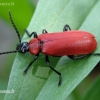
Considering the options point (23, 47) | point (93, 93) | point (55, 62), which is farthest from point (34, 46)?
point (93, 93)

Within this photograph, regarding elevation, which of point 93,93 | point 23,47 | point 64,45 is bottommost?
point 93,93

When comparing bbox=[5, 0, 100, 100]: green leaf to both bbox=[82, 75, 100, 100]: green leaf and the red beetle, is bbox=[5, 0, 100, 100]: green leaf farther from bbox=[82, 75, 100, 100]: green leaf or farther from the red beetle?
bbox=[82, 75, 100, 100]: green leaf

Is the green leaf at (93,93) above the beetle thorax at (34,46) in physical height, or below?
below

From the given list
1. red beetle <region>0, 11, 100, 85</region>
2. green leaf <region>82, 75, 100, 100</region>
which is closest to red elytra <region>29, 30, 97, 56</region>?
red beetle <region>0, 11, 100, 85</region>

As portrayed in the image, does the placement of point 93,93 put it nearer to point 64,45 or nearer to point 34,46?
point 64,45

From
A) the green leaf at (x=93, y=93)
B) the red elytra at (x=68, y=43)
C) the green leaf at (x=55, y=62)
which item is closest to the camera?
the green leaf at (x=55, y=62)

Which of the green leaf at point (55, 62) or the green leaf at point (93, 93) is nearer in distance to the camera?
the green leaf at point (55, 62)

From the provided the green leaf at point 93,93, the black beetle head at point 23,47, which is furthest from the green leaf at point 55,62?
the green leaf at point 93,93

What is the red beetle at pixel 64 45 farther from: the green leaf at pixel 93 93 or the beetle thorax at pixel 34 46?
the green leaf at pixel 93 93
